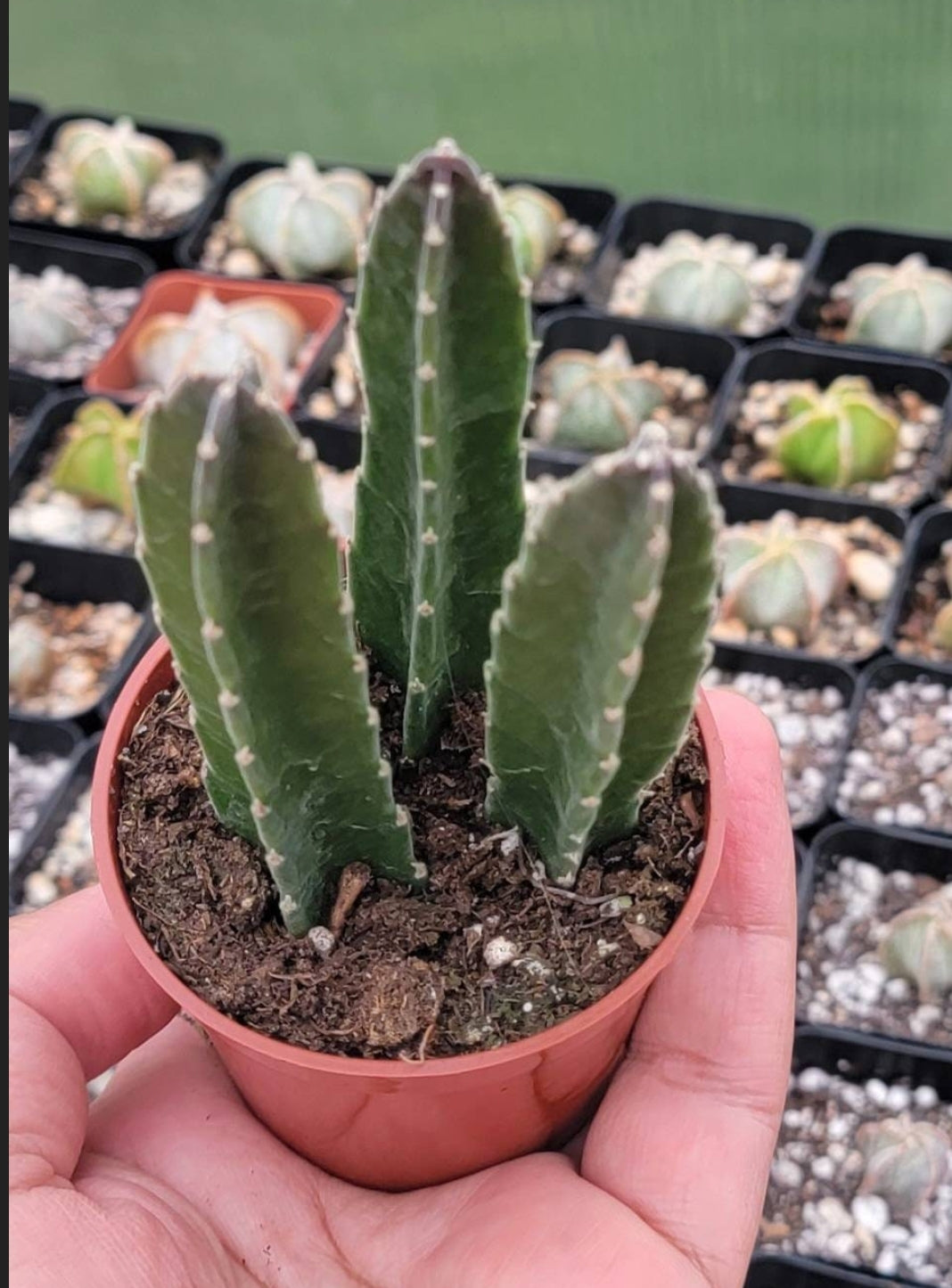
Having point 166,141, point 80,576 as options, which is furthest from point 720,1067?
point 166,141

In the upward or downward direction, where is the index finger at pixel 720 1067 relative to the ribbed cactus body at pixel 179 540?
downward


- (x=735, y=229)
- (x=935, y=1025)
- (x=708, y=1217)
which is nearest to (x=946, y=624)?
(x=935, y=1025)

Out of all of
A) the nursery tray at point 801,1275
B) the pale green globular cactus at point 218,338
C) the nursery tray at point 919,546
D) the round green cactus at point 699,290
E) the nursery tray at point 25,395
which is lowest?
the nursery tray at point 801,1275

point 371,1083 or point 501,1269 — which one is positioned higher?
point 371,1083

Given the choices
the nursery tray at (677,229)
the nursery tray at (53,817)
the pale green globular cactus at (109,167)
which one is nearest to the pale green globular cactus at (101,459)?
the nursery tray at (53,817)

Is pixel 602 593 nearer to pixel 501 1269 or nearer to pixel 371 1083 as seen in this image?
pixel 371 1083

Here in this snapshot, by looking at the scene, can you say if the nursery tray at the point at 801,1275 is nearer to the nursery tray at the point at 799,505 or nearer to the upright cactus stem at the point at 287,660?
the upright cactus stem at the point at 287,660
